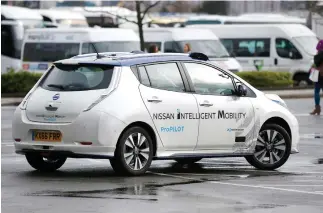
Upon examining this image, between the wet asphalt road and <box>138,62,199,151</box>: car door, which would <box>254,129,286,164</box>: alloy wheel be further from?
<box>138,62,199,151</box>: car door

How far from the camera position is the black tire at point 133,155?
1262cm

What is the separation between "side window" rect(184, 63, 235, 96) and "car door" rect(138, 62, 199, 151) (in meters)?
0.19

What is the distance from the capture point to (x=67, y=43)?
40156 mm

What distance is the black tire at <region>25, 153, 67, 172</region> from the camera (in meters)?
13.5

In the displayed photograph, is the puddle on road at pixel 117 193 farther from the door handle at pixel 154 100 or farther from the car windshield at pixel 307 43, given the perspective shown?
the car windshield at pixel 307 43

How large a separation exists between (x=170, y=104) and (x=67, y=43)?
89.5ft

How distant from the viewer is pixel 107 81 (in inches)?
508

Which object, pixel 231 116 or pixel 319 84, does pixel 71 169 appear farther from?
pixel 319 84

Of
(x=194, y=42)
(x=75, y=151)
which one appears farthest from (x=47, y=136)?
(x=194, y=42)

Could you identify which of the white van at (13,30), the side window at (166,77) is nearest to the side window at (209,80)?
the side window at (166,77)

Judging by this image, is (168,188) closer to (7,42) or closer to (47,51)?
(47,51)

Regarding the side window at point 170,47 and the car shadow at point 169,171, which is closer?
the car shadow at point 169,171

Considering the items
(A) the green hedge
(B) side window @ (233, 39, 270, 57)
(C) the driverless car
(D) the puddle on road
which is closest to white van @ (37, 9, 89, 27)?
(B) side window @ (233, 39, 270, 57)

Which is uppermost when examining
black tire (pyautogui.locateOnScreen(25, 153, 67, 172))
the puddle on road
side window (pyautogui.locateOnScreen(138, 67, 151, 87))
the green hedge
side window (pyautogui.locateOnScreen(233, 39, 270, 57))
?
side window (pyautogui.locateOnScreen(138, 67, 151, 87))
